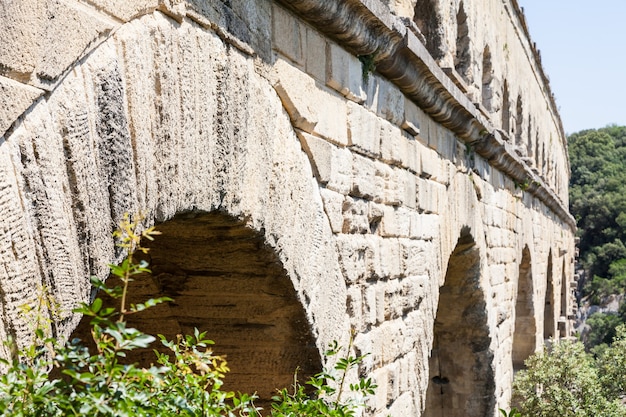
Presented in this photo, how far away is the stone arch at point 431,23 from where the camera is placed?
20.4ft

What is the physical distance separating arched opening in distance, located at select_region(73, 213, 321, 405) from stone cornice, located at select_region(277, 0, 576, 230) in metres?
1.03

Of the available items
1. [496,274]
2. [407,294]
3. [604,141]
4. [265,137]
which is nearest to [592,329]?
[604,141]

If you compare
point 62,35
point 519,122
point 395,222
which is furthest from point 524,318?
point 62,35

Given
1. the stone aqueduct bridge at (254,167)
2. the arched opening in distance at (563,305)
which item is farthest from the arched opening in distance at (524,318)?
the arched opening in distance at (563,305)

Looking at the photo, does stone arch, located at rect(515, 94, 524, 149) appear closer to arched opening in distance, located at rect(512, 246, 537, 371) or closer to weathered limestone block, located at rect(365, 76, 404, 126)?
arched opening in distance, located at rect(512, 246, 537, 371)

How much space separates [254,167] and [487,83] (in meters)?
6.19

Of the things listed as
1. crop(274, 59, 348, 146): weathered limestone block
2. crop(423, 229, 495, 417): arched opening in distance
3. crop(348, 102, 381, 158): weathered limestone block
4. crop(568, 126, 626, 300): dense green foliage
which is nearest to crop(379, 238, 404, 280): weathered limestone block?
crop(348, 102, 381, 158): weathered limestone block

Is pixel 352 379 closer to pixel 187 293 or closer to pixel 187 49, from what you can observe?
pixel 187 293

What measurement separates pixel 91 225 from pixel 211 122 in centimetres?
77

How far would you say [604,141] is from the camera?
51875 millimetres

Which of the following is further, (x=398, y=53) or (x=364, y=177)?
(x=398, y=53)

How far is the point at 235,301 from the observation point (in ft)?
11.3

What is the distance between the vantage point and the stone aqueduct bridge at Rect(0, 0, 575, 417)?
5.98 feet

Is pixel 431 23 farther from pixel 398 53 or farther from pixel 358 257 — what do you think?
pixel 358 257
